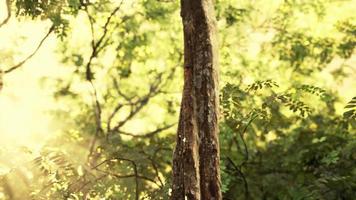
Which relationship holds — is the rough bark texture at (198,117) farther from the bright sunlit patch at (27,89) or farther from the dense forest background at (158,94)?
the bright sunlit patch at (27,89)

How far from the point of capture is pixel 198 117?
4.19m

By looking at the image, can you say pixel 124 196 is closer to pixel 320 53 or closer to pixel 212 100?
pixel 212 100

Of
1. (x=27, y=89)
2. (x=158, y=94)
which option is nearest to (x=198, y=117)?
(x=158, y=94)

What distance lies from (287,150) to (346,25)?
247cm

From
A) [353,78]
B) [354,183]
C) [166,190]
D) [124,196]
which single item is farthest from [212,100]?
[353,78]

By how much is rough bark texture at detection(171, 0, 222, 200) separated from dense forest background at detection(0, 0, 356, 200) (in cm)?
132

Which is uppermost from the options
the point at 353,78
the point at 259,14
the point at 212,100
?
the point at 259,14

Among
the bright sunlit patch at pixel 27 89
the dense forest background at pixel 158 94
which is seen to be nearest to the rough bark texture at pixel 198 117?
the dense forest background at pixel 158 94

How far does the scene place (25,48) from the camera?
10891 mm

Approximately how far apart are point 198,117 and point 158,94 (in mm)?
9305

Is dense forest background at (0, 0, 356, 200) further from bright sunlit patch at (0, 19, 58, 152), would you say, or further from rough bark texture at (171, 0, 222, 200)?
rough bark texture at (171, 0, 222, 200)

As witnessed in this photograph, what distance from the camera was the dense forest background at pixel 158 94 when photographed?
23.2 feet

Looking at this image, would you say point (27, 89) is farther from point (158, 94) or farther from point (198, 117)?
point (198, 117)

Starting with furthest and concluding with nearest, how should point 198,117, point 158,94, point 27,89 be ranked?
point 158,94 → point 27,89 → point 198,117
